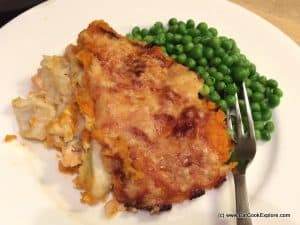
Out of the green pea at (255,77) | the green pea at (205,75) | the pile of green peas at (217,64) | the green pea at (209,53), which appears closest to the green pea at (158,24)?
the pile of green peas at (217,64)

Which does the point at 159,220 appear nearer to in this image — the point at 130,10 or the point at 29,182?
the point at 29,182

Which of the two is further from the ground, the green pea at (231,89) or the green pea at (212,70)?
the green pea at (212,70)

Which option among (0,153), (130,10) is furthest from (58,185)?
(130,10)

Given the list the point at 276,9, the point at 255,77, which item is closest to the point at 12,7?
the point at 255,77

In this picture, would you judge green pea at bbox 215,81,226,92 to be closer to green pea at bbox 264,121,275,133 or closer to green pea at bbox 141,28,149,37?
green pea at bbox 264,121,275,133

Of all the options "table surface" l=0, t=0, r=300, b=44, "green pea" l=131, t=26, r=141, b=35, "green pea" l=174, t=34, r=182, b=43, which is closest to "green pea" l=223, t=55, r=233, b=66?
"green pea" l=174, t=34, r=182, b=43

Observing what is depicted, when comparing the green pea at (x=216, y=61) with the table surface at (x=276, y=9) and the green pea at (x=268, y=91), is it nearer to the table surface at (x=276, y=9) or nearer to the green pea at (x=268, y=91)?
the green pea at (x=268, y=91)
